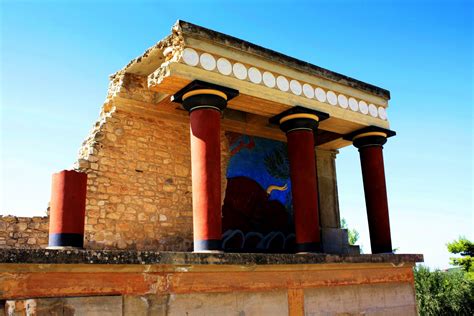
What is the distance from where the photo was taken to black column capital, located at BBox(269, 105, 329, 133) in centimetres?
788

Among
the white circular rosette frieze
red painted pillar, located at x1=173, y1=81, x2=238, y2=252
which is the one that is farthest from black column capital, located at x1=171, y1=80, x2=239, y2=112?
Answer: the white circular rosette frieze

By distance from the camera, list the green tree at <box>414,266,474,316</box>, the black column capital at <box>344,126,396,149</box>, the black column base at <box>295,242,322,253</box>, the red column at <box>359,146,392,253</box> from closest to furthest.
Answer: the black column base at <box>295,242,322,253</box> < the red column at <box>359,146,392,253</box> < the black column capital at <box>344,126,396,149</box> < the green tree at <box>414,266,474,316</box>

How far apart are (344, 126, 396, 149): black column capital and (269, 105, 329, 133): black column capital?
165cm

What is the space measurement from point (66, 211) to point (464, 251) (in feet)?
62.1

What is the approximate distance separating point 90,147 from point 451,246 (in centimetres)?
1743

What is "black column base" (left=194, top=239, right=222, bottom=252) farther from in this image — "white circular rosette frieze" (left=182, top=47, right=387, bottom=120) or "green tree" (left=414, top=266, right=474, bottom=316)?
"green tree" (left=414, top=266, right=474, bottom=316)

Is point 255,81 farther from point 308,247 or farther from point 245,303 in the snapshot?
point 245,303

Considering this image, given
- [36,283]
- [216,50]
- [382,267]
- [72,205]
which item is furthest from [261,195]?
[36,283]

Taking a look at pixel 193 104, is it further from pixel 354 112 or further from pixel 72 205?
pixel 354 112

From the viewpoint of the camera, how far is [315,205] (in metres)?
7.54

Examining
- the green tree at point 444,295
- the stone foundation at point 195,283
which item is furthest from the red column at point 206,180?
the green tree at point 444,295

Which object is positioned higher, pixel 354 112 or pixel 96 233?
pixel 354 112

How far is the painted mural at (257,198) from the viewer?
880 centimetres

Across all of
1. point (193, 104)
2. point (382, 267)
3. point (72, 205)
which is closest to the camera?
point (72, 205)
